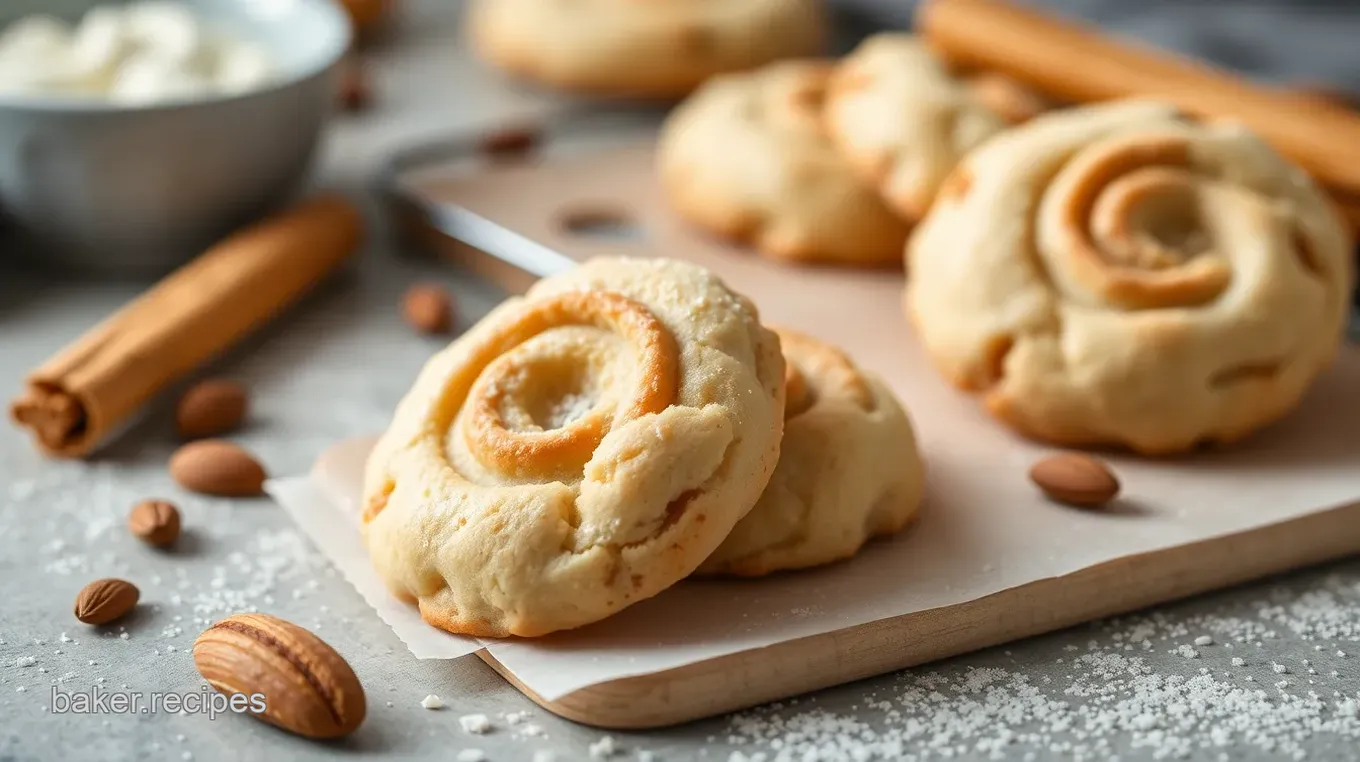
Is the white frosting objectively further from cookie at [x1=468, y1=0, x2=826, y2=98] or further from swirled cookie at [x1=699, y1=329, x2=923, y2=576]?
swirled cookie at [x1=699, y1=329, x2=923, y2=576]

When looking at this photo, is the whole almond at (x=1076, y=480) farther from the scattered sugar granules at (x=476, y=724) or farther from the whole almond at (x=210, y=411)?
the whole almond at (x=210, y=411)

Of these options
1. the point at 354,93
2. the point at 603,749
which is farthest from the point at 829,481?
the point at 354,93

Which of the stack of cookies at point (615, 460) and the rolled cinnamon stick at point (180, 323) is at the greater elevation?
the stack of cookies at point (615, 460)

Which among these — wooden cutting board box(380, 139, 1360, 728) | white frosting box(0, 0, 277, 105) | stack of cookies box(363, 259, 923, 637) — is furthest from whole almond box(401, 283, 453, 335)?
stack of cookies box(363, 259, 923, 637)

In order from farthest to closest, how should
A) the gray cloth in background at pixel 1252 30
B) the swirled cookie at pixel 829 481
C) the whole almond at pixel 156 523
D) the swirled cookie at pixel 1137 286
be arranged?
the gray cloth in background at pixel 1252 30
the swirled cookie at pixel 1137 286
the whole almond at pixel 156 523
the swirled cookie at pixel 829 481

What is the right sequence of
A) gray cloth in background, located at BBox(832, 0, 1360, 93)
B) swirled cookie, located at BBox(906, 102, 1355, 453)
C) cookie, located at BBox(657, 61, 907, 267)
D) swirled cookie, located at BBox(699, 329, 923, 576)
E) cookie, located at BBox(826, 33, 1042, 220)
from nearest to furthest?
swirled cookie, located at BBox(699, 329, 923, 576), swirled cookie, located at BBox(906, 102, 1355, 453), cookie, located at BBox(826, 33, 1042, 220), cookie, located at BBox(657, 61, 907, 267), gray cloth in background, located at BBox(832, 0, 1360, 93)

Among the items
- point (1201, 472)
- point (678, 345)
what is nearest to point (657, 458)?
point (678, 345)

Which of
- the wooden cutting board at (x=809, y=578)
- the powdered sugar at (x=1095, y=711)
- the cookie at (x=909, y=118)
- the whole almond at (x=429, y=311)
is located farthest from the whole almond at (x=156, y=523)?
the cookie at (x=909, y=118)
